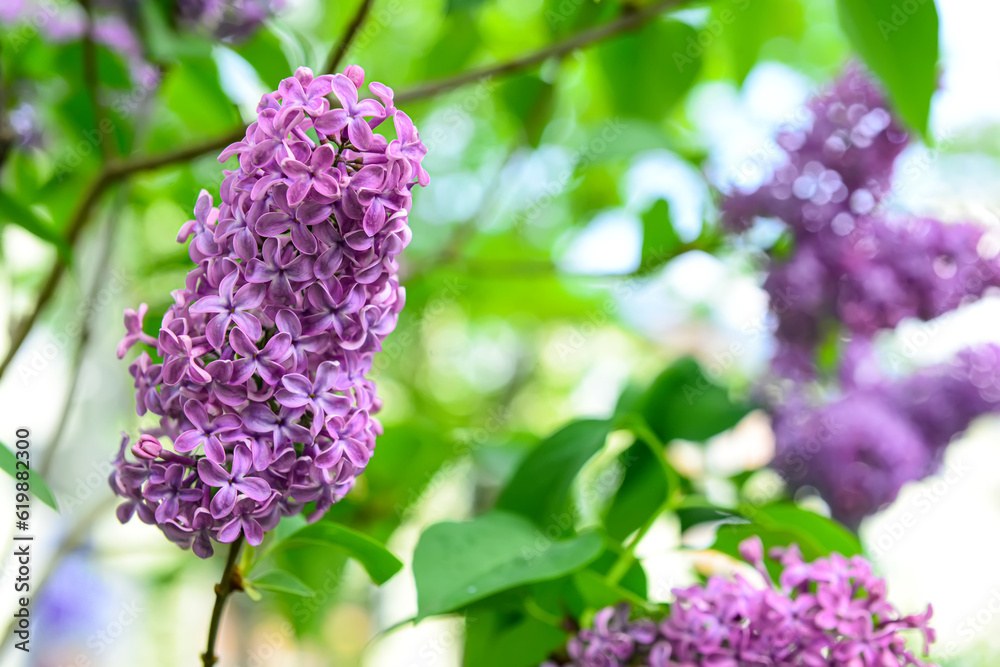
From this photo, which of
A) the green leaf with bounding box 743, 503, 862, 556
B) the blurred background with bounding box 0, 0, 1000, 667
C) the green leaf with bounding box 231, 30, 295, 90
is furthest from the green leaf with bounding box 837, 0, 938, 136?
the green leaf with bounding box 231, 30, 295, 90

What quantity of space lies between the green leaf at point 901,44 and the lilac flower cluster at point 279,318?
336 mm

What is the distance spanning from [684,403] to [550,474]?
158 mm

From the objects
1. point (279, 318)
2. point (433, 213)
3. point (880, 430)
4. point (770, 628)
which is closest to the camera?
point (279, 318)

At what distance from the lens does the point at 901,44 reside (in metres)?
0.51

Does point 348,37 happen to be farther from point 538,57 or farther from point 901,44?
point 901,44

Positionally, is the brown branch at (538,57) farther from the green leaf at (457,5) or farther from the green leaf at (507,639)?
the green leaf at (507,639)

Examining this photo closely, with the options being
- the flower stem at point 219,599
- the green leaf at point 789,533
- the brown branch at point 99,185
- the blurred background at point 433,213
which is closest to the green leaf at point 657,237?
the blurred background at point 433,213

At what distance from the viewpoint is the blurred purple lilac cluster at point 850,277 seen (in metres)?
0.61

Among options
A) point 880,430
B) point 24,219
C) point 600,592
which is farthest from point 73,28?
point 880,430

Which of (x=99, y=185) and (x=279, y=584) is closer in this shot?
(x=279, y=584)

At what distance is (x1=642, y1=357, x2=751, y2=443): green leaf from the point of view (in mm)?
619

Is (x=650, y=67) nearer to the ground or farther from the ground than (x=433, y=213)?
farther from the ground

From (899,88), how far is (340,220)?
1.29 ft

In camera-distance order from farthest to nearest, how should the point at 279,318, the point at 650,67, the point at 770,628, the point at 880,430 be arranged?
the point at 650,67, the point at 880,430, the point at 770,628, the point at 279,318
